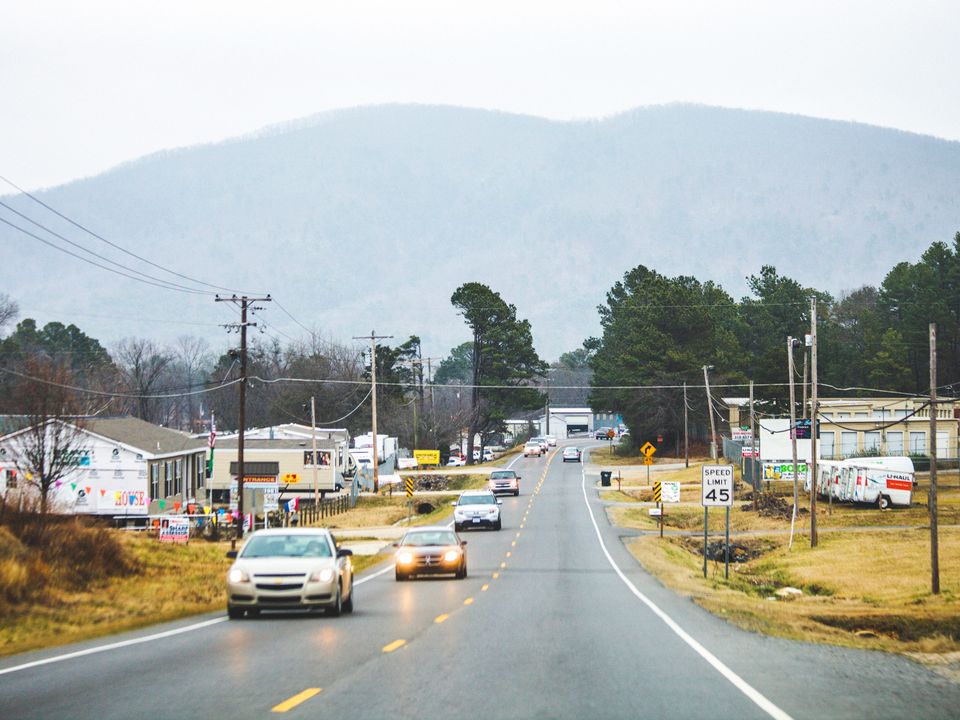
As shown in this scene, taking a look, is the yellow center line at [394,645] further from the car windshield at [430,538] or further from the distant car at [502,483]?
the distant car at [502,483]

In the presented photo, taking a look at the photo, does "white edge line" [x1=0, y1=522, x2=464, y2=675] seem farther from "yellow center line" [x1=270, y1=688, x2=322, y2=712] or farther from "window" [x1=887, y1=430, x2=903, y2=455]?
"window" [x1=887, y1=430, x2=903, y2=455]

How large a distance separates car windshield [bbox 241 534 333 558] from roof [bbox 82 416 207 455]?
40.9 m

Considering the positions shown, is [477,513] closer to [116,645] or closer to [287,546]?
[287,546]

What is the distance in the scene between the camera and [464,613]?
70.1 ft

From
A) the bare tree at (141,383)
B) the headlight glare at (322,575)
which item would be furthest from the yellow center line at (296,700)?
the bare tree at (141,383)

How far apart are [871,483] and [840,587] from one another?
28.5 m

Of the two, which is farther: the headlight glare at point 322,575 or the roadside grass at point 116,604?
the headlight glare at point 322,575

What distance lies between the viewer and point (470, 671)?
1328cm

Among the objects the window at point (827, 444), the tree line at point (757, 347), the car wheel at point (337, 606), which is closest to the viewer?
the car wheel at point (337, 606)

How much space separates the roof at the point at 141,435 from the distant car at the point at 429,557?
32.3 meters

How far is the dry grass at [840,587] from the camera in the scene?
2088 cm

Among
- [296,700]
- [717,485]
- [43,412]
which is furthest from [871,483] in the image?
[296,700]

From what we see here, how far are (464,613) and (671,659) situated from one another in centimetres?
750

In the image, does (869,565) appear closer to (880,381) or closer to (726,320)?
(880,381)
